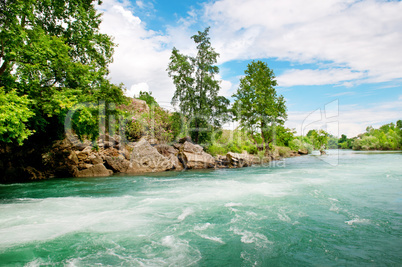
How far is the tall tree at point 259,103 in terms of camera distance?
77.7ft

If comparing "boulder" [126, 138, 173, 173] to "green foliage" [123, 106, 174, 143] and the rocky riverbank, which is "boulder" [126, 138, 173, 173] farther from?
"green foliage" [123, 106, 174, 143]

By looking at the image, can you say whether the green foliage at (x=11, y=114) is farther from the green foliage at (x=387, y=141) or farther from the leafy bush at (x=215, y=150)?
the green foliage at (x=387, y=141)

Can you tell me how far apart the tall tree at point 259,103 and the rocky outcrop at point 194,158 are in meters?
7.62

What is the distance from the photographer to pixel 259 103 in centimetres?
2366

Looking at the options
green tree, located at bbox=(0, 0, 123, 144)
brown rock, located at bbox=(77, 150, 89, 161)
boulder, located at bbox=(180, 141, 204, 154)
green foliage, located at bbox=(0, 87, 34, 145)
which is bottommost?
brown rock, located at bbox=(77, 150, 89, 161)

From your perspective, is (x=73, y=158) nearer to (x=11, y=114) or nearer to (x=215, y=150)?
(x=11, y=114)

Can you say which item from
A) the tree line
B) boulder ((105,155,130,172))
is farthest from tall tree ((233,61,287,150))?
boulder ((105,155,130,172))

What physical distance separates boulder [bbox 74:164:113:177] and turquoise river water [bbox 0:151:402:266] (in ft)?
17.8

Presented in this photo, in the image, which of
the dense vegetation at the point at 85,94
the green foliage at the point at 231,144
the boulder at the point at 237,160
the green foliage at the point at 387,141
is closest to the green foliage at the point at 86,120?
the dense vegetation at the point at 85,94

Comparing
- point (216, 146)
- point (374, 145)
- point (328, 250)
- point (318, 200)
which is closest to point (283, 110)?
point (216, 146)

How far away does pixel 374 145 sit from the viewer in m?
61.9

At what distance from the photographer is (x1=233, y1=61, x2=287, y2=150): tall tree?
23.7 metres

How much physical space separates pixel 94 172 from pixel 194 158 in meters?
7.49

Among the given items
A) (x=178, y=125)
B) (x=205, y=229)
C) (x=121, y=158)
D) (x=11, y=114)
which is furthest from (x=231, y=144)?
(x=205, y=229)
